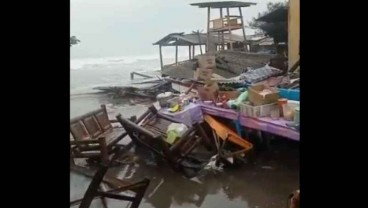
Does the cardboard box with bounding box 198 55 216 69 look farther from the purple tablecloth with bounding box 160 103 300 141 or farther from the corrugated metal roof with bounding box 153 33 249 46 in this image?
the purple tablecloth with bounding box 160 103 300 141

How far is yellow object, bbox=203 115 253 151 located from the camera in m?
2.66

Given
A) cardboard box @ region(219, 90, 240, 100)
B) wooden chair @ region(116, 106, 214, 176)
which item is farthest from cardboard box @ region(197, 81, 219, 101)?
wooden chair @ region(116, 106, 214, 176)

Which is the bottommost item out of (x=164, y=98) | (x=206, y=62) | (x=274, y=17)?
(x=164, y=98)

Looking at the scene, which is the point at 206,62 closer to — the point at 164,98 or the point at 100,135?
the point at 164,98

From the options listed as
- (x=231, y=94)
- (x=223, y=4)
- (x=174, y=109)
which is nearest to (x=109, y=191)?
(x=174, y=109)

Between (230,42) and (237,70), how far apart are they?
311 millimetres

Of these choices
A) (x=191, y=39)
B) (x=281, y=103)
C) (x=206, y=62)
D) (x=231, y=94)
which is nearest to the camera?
(x=281, y=103)

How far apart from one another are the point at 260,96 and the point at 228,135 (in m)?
0.36

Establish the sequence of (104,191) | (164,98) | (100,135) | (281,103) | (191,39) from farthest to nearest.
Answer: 1. (191,39)
2. (164,98)
3. (100,135)
4. (281,103)
5. (104,191)

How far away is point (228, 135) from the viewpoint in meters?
2.68

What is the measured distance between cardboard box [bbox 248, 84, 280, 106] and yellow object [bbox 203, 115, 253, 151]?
27 centimetres

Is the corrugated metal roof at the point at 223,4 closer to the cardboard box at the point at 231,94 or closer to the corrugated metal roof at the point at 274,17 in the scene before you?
the corrugated metal roof at the point at 274,17

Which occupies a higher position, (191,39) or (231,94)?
(191,39)
